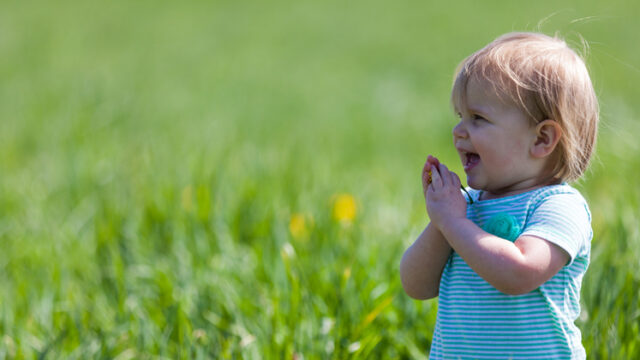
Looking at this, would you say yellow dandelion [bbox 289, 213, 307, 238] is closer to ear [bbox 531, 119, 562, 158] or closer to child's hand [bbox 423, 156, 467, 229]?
child's hand [bbox 423, 156, 467, 229]

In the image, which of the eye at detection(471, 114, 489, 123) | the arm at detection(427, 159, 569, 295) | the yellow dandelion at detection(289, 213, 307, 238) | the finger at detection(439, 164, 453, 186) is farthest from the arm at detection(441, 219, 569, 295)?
the yellow dandelion at detection(289, 213, 307, 238)

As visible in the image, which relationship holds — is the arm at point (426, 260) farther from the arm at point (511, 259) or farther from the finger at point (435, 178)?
the arm at point (511, 259)

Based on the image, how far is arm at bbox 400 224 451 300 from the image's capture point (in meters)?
1.63

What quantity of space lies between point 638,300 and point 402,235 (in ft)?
3.11

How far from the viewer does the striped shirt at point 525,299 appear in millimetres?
1506

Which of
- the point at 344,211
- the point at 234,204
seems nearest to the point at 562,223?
the point at 344,211

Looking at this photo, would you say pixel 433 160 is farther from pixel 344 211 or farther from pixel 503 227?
pixel 344 211

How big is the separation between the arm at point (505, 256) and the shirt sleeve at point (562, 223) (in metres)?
0.02

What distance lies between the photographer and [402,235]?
9.43 ft

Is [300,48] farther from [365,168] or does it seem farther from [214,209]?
[214,209]

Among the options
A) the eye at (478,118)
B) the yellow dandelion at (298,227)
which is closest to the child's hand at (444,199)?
the eye at (478,118)

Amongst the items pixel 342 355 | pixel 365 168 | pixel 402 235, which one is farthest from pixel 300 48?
pixel 342 355

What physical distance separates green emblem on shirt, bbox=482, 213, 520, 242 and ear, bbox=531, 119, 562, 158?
0.15 meters

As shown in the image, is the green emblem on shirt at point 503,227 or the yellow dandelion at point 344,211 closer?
the green emblem on shirt at point 503,227
